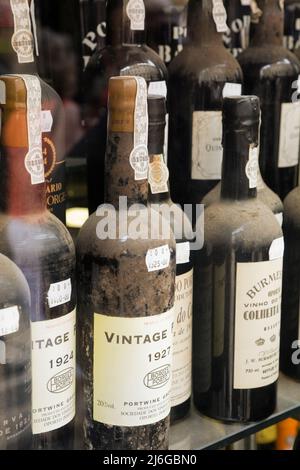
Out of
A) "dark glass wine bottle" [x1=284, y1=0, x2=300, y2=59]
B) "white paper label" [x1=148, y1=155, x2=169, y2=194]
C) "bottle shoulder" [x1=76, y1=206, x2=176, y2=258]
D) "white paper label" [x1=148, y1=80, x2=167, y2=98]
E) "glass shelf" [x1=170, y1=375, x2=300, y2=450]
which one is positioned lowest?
"glass shelf" [x1=170, y1=375, x2=300, y2=450]

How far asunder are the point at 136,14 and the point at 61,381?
1.72ft

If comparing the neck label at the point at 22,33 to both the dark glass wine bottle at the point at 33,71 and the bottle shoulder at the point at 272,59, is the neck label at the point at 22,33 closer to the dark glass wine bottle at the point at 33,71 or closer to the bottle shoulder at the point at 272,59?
the dark glass wine bottle at the point at 33,71

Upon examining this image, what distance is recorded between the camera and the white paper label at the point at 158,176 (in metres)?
0.97

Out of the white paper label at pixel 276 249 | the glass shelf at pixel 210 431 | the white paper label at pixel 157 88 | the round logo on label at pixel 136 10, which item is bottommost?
the glass shelf at pixel 210 431

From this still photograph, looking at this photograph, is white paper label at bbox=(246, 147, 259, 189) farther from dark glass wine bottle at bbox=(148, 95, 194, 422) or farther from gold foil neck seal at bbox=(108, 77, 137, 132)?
gold foil neck seal at bbox=(108, 77, 137, 132)

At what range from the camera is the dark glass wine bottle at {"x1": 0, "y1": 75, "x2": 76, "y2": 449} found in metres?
0.79

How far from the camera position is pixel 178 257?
1025 mm

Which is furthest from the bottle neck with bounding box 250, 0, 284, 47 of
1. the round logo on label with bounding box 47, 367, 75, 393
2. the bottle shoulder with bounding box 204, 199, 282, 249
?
the round logo on label with bounding box 47, 367, 75, 393

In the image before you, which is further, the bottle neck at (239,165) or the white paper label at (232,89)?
the white paper label at (232,89)

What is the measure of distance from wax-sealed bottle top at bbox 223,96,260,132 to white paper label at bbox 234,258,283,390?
0.19 meters

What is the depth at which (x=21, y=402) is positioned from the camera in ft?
2.66

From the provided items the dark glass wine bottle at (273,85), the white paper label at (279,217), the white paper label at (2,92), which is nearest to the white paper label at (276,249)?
the white paper label at (279,217)

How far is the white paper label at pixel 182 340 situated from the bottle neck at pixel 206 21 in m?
0.37

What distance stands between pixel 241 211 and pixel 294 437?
2.75 ft
